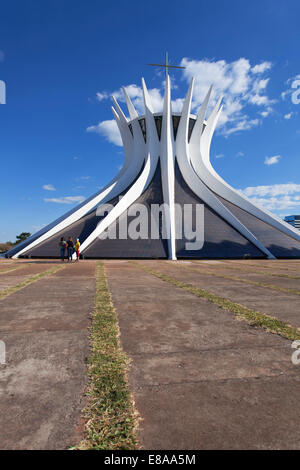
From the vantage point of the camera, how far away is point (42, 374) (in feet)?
6.99

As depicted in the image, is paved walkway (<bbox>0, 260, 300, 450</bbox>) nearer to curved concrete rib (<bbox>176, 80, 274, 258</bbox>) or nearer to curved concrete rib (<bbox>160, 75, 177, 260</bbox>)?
curved concrete rib (<bbox>160, 75, 177, 260</bbox>)

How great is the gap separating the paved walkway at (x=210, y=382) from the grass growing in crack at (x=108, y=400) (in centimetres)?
9

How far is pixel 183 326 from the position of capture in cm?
338

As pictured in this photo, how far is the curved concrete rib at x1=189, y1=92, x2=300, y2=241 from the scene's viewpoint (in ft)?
73.7

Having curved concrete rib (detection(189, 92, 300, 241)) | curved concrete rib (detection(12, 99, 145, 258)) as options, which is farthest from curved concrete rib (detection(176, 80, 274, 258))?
curved concrete rib (detection(12, 99, 145, 258))

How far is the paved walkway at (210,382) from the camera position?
145 cm

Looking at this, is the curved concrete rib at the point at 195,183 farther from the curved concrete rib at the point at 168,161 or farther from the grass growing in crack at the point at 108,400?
the grass growing in crack at the point at 108,400

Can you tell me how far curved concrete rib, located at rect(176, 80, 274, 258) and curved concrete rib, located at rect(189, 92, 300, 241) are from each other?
1323mm

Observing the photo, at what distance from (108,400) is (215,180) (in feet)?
84.4

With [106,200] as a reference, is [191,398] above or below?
below
